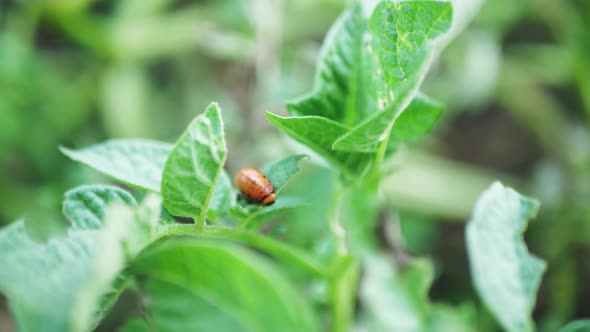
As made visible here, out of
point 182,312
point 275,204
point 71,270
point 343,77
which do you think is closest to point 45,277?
point 71,270

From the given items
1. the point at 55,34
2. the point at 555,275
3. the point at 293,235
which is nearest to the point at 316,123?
the point at 293,235

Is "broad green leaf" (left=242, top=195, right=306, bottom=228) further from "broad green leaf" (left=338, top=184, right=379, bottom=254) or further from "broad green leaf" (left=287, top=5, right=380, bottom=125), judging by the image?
"broad green leaf" (left=338, top=184, right=379, bottom=254)

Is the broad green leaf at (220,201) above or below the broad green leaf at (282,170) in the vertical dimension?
below

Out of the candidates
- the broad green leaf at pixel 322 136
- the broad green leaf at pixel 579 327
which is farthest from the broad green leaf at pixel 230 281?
the broad green leaf at pixel 579 327

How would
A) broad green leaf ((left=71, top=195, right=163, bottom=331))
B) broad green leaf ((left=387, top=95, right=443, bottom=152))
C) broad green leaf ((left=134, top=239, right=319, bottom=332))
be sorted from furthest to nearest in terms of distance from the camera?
broad green leaf ((left=387, top=95, right=443, bottom=152)) < broad green leaf ((left=134, top=239, right=319, bottom=332)) < broad green leaf ((left=71, top=195, right=163, bottom=331))

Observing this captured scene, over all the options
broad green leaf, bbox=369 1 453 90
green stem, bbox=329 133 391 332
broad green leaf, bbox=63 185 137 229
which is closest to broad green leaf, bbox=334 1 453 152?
broad green leaf, bbox=369 1 453 90

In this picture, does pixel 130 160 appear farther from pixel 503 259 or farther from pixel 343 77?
pixel 503 259

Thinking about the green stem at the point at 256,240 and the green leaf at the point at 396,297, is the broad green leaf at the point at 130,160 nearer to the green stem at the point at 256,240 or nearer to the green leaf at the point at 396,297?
the green stem at the point at 256,240
